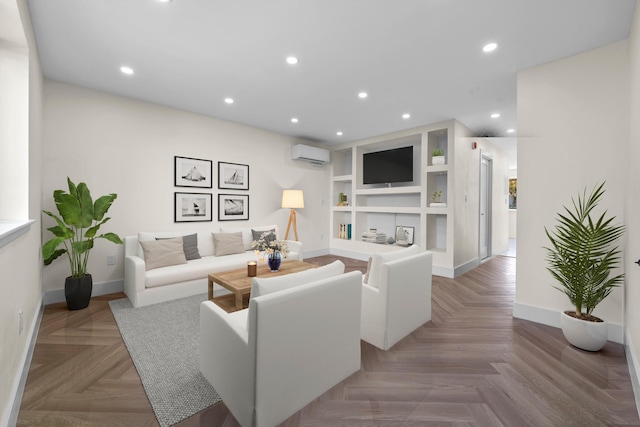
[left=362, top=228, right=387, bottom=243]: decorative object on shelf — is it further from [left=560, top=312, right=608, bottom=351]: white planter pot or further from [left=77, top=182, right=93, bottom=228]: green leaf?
[left=77, top=182, right=93, bottom=228]: green leaf

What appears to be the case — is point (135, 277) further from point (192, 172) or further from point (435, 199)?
point (435, 199)

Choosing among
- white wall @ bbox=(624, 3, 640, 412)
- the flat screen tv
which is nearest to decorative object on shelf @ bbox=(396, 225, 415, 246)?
the flat screen tv

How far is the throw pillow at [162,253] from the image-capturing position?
3529 mm

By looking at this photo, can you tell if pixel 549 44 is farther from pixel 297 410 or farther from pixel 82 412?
pixel 82 412

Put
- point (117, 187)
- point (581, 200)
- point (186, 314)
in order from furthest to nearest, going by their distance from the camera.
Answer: point (117, 187) → point (186, 314) → point (581, 200)

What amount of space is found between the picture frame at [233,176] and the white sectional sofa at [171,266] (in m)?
0.90

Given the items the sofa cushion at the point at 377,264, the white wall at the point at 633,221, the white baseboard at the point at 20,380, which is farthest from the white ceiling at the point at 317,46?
the white baseboard at the point at 20,380

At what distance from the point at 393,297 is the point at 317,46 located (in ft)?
7.64

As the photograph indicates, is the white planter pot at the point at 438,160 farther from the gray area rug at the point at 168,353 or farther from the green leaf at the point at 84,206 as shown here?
the green leaf at the point at 84,206

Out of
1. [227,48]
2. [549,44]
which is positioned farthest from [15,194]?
[549,44]

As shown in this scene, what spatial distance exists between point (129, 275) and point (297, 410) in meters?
2.80

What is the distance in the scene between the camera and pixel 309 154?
232 inches

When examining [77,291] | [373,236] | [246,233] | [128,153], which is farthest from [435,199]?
[77,291]

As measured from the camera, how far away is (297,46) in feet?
8.53
